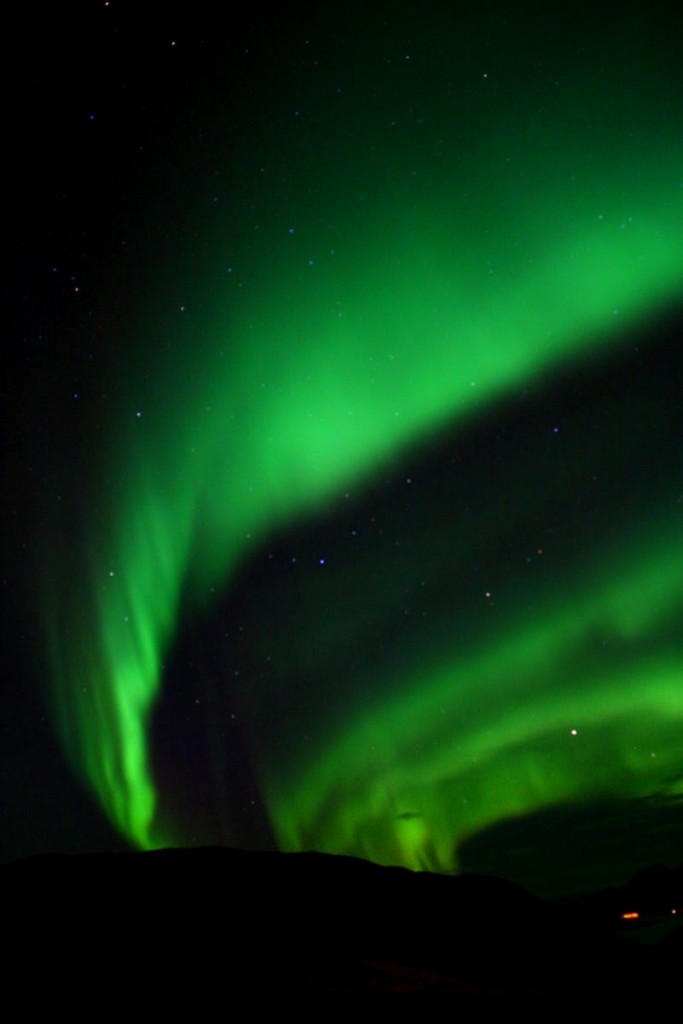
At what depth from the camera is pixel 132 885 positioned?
13336mm

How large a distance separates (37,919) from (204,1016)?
3.88 m

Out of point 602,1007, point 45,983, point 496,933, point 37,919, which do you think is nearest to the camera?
point 45,983

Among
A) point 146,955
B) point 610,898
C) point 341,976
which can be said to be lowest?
point 610,898

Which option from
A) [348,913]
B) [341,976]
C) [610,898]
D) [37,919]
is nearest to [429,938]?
[348,913]

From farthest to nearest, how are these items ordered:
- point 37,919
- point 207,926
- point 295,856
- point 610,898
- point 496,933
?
point 610,898
point 295,856
point 496,933
point 207,926
point 37,919

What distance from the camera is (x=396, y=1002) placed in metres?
8.23

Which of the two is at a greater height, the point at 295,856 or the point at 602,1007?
the point at 295,856

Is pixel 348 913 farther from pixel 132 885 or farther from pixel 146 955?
pixel 146 955

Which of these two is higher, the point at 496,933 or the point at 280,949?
the point at 280,949

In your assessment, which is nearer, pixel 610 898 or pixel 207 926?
pixel 207 926

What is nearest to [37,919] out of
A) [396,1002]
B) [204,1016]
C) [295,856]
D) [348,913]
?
[204,1016]

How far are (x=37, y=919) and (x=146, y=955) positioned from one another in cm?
194

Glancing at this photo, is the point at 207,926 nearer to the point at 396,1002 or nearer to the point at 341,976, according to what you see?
the point at 341,976

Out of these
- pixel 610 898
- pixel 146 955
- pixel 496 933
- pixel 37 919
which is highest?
pixel 37 919
